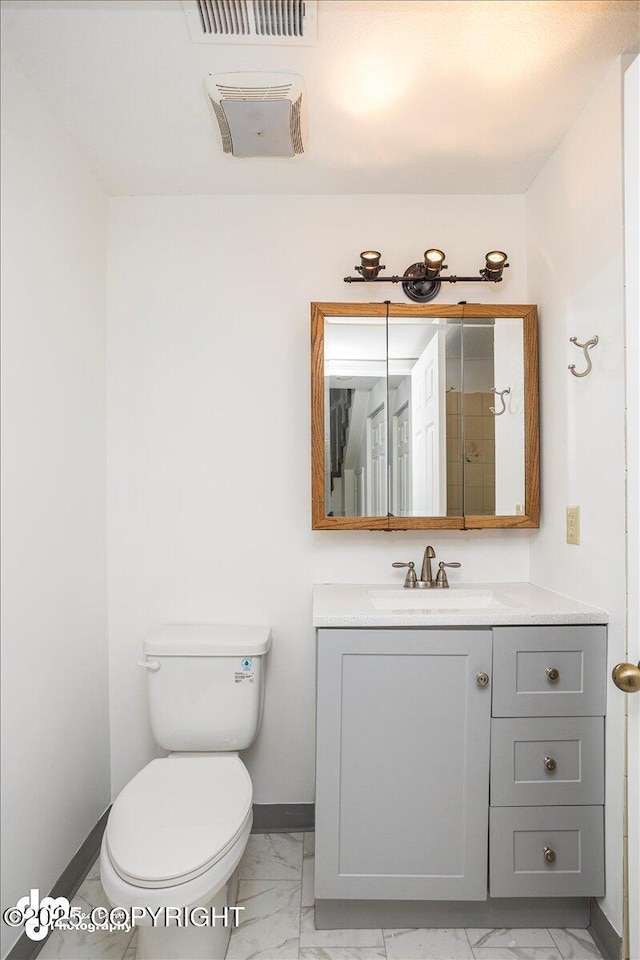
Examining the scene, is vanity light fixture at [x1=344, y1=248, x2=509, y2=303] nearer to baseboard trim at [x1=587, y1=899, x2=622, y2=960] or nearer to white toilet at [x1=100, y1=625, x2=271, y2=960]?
white toilet at [x1=100, y1=625, x2=271, y2=960]

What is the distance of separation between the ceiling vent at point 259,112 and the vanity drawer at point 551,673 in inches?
63.1

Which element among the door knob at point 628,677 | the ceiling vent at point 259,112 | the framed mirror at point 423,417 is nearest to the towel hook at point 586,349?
the framed mirror at point 423,417

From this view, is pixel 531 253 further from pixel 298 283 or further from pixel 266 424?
pixel 266 424

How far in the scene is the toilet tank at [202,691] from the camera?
1946 mm

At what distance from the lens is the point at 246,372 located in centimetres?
222

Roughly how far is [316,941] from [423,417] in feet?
5.41

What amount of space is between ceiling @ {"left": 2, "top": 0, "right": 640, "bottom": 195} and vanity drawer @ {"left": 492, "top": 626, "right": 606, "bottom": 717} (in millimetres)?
1529

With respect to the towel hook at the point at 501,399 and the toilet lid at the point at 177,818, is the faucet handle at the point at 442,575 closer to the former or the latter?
the towel hook at the point at 501,399

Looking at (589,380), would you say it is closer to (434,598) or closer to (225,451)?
(434,598)

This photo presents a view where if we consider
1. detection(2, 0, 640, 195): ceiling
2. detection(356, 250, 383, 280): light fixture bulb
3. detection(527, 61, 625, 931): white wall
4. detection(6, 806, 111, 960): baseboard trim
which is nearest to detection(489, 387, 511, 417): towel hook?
detection(527, 61, 625, 931): white wall

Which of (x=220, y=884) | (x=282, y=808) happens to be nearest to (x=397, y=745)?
(x=220, y=884)

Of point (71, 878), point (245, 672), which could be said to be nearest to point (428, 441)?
point (245, 672)

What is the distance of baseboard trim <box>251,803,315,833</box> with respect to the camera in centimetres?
218

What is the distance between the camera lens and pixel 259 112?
1.69 m
